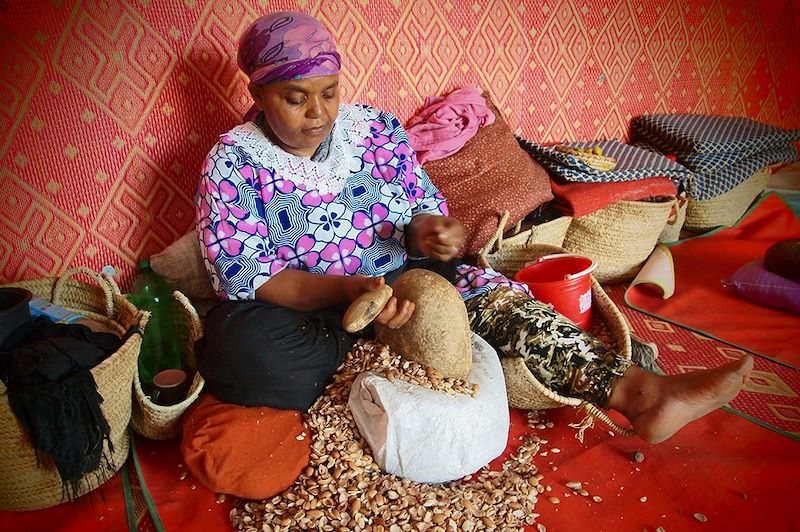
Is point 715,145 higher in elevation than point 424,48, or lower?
higher

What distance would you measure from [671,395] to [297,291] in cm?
102

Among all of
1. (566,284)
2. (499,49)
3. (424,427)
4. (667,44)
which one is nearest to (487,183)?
(566,284)

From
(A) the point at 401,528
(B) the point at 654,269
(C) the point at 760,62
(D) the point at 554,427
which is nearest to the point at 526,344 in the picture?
(D) the point at 554,427

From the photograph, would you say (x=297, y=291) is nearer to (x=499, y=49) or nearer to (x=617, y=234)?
(x=617, y=234)

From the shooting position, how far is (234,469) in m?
1.47

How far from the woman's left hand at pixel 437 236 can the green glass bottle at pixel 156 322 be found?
899mm

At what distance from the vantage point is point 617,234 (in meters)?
2.60

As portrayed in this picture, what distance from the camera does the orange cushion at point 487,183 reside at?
230 centimetres

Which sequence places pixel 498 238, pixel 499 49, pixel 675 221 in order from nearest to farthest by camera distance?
pixel 498 238, pixel 499 49, pixel 675 221

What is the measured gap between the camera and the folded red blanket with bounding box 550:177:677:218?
2494 millimetres

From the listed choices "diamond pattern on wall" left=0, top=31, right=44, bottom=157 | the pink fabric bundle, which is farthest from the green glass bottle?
the pink fabric bundle

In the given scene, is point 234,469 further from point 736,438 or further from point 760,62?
point 760,62

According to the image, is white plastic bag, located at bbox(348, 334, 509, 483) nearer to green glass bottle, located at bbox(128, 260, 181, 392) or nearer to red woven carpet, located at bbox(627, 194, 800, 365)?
green glass bottle, located at bbox(128, 260, 181, 392)

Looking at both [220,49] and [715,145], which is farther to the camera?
[715,145]
